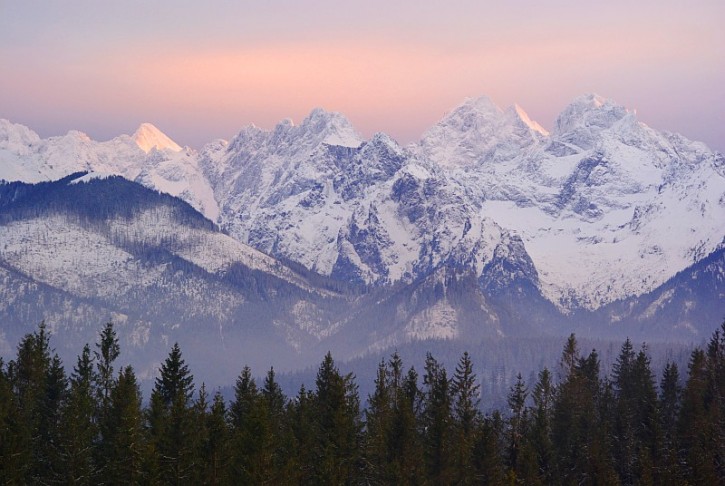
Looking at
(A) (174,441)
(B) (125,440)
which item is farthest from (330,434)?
(B) (125,440)

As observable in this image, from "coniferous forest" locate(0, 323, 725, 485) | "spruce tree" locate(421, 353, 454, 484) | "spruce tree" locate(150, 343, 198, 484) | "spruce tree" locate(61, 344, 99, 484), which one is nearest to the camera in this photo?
"spruce tree" locate(61, 344, 99, 484)

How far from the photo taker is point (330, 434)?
136 metres

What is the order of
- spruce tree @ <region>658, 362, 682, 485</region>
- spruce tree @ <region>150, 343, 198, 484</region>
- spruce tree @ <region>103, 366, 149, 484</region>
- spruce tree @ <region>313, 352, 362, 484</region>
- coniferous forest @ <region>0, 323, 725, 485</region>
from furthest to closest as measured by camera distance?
spruce tree @ <region>658, 362, 682, 485</region>, spruce tree @ <region>313, 352, 362, 484</region>, spruce tree @ <region>150, 343, 198, 484</region>, coniferous forest @ <region>0, 323, 725, 485</region>, spruce tree @ <region>103, 366, 149, 484</region>

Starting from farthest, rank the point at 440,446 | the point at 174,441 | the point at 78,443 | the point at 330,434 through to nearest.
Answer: the point at 440,446
the point at 330,434
the point at 174,441
the point at 78,443

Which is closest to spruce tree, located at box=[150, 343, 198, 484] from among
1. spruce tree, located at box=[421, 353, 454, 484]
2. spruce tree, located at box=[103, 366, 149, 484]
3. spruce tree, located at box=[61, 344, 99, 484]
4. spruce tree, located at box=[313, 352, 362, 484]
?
spruce tree, located at box=[103, 366, 149, 484]

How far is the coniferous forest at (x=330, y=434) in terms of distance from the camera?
117250 millimetres

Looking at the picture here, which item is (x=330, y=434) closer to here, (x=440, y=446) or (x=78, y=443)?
(x=440, y=446)

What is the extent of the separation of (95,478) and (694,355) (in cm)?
9848

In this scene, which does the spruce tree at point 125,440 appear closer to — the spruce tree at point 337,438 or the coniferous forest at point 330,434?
the coniferous forest at point 330,434

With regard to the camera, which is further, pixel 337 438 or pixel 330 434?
pixel 330 434

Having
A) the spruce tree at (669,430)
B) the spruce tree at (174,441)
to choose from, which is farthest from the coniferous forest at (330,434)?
the spruce tree at (669,430)

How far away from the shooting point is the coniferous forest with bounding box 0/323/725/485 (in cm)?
11725

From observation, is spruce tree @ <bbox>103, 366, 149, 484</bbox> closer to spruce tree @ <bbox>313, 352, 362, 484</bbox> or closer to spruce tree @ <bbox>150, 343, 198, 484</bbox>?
spruce tree @ <bbox>150, 343, 198, 484</bbox>

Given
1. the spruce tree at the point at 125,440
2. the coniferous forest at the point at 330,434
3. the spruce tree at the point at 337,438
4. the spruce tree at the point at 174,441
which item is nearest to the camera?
the spruce tree at the point at 125,440
